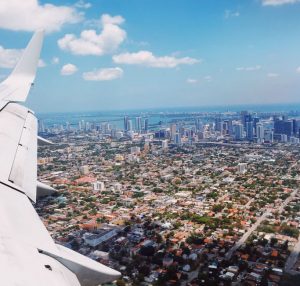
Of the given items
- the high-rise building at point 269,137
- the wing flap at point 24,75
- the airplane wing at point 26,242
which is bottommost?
the high-rise building at point 269,137

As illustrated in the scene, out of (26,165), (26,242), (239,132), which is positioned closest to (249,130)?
(239,132)

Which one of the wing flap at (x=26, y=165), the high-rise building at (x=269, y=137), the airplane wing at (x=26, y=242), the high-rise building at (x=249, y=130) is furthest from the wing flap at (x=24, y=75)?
the high-rise building at (x=249, y=130)

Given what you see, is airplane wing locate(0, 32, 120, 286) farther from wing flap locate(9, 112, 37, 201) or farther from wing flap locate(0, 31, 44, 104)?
wing flap locate(0, 31, 44, 104)

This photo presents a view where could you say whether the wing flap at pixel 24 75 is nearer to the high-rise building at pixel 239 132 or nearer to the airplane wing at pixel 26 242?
the airplane wing at pixel 26 242

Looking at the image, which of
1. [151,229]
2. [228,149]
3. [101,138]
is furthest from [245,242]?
[101,138]

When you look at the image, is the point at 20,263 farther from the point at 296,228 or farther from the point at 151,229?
the point at 296,228

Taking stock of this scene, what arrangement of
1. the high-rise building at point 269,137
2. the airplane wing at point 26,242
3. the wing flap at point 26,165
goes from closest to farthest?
the airplane wing at point 26,242 < the wing flap at point 26,165 < the high-rise building at point 269,137

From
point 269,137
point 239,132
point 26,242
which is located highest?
point 26,242

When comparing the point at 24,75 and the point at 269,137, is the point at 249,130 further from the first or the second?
the point at 24,75
